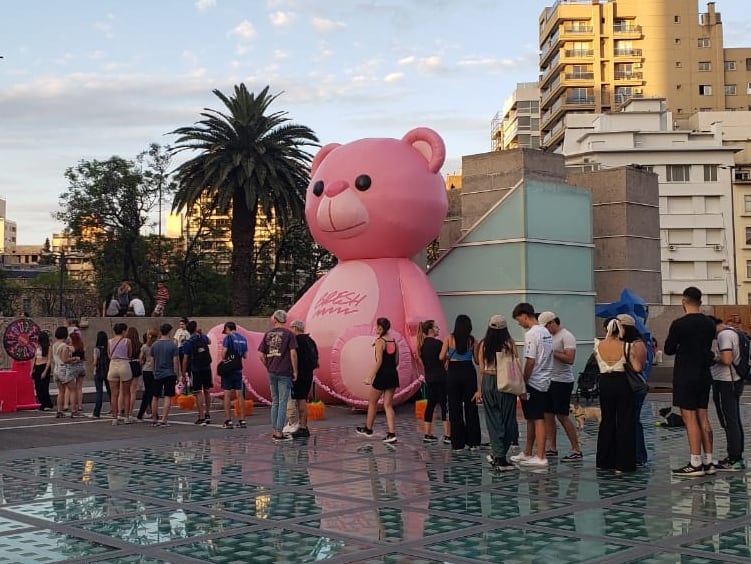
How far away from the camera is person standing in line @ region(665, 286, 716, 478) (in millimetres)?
8914

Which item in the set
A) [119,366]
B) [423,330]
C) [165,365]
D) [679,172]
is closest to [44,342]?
[119,366]

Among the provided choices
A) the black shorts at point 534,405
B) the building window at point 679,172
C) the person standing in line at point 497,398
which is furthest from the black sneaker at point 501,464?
the building window at point 679,172

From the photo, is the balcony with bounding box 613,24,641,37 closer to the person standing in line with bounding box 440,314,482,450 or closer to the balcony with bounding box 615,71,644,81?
the balcony with bounding box 615,71,644,81

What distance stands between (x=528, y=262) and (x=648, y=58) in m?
66.1

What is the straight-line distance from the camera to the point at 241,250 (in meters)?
30.5

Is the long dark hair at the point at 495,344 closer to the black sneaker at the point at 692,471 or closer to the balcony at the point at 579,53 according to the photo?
the black sneaker at the point at 692,471

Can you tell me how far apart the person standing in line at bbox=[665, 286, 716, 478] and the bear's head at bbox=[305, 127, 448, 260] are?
8283 millimetres

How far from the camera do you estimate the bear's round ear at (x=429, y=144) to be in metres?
17.2

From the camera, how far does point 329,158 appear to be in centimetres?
1747

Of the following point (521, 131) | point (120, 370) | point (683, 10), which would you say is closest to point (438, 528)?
point (120, 370)

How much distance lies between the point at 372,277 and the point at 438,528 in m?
10.3

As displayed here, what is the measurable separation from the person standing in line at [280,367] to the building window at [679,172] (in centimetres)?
5757

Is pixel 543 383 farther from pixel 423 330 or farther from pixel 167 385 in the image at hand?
pixel 167 385

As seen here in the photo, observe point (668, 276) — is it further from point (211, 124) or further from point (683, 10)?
point (211, 124)
